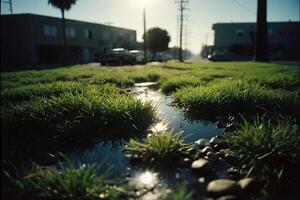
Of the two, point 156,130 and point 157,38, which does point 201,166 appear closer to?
point 156,130

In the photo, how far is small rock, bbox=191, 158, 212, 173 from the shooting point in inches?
113

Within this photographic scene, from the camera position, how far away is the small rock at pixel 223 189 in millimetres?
2361

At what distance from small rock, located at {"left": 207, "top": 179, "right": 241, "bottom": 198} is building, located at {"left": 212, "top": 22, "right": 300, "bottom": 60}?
161ft

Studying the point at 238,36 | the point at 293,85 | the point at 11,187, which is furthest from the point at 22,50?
the point at 238,36

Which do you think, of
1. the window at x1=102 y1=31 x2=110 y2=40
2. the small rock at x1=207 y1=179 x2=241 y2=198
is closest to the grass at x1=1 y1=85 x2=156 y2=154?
the small rock at x1=207 y1=179 x2=241 y2=198

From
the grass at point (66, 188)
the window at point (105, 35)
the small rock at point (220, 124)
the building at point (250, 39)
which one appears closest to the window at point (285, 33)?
the building at point (250, 39)

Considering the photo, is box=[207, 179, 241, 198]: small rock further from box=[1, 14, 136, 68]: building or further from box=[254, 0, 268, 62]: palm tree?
box=[1, 14, 136, 68]: building

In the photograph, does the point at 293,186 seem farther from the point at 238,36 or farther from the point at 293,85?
the point at 238,36

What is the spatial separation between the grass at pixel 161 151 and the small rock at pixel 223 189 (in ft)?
2.13

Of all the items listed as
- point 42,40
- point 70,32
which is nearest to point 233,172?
point 42,40

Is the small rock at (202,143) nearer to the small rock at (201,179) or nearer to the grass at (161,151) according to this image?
the grass at (161,151)

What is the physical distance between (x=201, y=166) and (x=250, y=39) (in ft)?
176

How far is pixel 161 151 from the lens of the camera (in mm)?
3031

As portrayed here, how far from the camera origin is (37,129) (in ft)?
13.7
